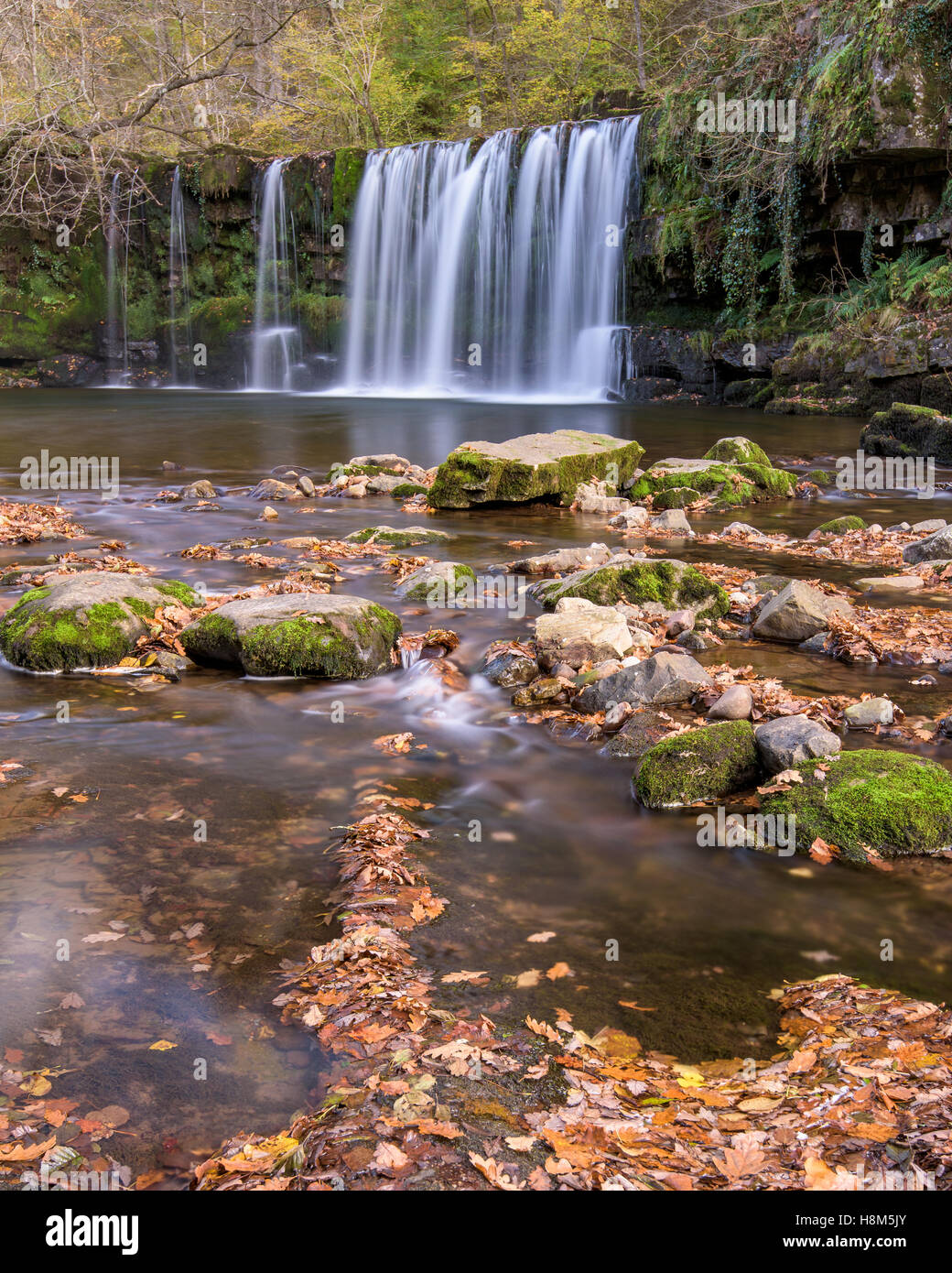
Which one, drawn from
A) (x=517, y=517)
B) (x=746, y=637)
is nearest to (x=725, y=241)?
(x=517, y=517)

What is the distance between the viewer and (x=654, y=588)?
6.48 meters

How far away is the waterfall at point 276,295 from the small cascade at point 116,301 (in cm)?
455

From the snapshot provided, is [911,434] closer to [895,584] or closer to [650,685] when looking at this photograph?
[895,584]

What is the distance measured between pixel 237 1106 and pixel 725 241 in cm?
2207

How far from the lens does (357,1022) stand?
2.62 metres

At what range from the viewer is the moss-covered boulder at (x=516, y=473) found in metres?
10.3

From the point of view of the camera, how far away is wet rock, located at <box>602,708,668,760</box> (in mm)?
4512

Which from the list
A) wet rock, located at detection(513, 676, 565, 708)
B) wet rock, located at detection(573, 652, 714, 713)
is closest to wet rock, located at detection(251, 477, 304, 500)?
wet rock, located at detection(513, 676, 565, 708)

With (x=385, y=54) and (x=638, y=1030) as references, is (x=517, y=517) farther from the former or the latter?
(x=385, y=54)

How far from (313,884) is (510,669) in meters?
2.34

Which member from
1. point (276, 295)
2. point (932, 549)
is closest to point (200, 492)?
point (932, 549)

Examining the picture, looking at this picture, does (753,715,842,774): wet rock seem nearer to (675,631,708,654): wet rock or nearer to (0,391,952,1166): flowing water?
(0,391,952,1166): flowing water

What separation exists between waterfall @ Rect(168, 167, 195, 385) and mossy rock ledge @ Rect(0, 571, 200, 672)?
25108mm

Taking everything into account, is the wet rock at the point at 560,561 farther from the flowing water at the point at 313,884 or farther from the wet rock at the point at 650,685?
the wet rock at the point at 650,685
